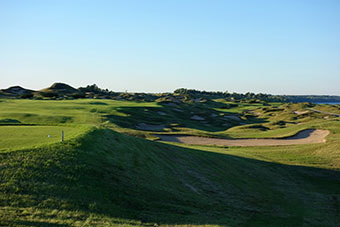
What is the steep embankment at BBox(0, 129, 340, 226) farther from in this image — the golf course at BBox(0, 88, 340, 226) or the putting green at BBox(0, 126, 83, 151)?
the putting green at BBox(0, 126, 83, 151)

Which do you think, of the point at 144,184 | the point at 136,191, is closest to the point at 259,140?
the point at 144,184

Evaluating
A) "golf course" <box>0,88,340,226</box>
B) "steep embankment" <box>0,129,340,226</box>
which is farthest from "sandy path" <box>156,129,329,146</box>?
"steep embankment" <box>0,129,340,226</box>

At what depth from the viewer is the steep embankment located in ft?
34.9

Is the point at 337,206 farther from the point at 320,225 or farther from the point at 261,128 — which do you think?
the point at 261,128

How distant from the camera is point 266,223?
549 inches

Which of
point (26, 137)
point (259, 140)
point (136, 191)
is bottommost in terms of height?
point (259, 140)

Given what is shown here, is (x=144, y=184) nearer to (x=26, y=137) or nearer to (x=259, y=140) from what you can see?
(x=26, y=137)

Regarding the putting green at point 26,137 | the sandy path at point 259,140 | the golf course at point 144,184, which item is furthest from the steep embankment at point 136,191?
the sandy path at point 259,140

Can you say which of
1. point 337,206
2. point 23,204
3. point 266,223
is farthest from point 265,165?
point 23,204

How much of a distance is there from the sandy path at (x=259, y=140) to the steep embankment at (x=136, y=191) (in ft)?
44.6

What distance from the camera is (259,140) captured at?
1523 inches

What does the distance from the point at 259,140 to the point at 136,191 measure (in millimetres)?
28824

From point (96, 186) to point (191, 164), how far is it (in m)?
10.1

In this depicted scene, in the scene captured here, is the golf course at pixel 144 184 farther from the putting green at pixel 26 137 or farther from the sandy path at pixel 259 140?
the sandy path at pixel 259 140
